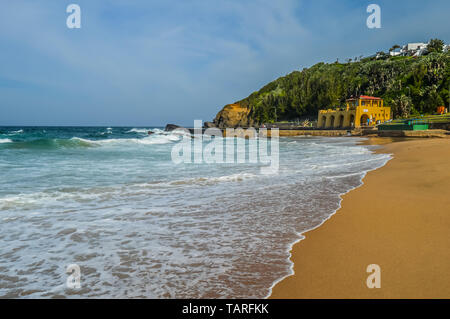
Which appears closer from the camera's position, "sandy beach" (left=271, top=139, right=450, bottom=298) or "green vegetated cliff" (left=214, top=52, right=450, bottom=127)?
"sandy beach" (left=271, top=139, right=450, bottom=298)

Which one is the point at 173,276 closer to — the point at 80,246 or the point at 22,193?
the point at 80,246

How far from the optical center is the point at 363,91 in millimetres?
90062

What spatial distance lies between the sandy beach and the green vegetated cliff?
6712 cm

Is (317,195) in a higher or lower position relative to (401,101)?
lower

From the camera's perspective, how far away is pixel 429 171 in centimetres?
860

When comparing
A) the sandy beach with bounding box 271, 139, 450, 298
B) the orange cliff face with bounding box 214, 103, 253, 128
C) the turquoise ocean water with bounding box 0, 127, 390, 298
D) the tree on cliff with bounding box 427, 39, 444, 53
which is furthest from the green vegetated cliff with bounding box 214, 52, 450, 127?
the turquoise ocean water with bounding box 0, 127, 390, 298

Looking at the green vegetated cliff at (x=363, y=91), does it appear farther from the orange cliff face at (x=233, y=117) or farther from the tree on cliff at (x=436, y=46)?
the tree on cliff at (x=436, y=46)

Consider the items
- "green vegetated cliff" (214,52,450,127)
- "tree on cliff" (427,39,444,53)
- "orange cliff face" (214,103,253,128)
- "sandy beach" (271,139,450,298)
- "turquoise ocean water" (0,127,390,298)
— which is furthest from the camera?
"tree on cliff" (427,39,444,53)

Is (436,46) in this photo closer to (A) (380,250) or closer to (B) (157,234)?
(A) (380,250)

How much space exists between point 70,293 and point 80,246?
1.28 m

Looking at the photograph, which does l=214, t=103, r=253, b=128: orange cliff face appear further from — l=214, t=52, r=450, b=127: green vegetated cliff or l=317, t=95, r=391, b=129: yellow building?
l=317, t=95, r=391, b=129: yellow building

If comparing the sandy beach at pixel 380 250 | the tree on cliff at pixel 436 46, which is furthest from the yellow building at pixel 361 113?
the tree on cliff at pixel 436 46

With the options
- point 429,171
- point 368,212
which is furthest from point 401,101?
point 368,212

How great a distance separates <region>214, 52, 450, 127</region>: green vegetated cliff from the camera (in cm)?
6875
